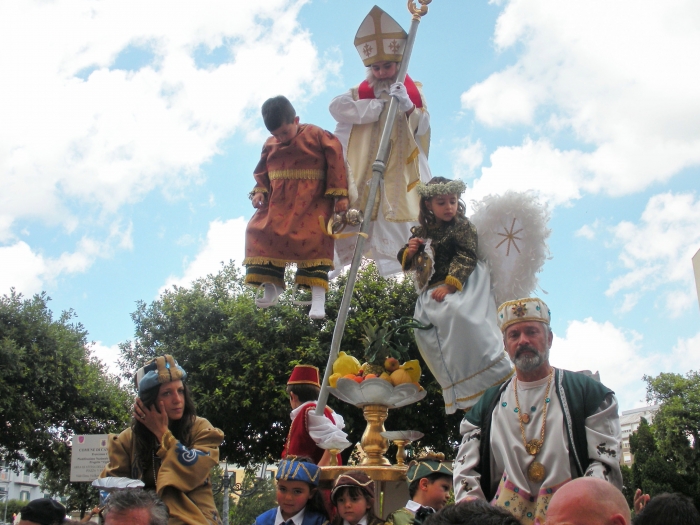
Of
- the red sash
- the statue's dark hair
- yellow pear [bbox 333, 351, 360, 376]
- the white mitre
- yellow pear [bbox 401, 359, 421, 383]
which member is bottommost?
yellow pear [bbox 401, 359, 421, 383]

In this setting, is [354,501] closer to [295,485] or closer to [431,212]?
[295,485]

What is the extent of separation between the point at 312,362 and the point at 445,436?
3.64m

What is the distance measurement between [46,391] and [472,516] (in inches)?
737

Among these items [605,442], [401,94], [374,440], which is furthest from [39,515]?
[401,94]

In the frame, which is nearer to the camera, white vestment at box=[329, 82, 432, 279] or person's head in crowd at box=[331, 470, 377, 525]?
person's head in crowd at box=[331, 470, 377, 525]

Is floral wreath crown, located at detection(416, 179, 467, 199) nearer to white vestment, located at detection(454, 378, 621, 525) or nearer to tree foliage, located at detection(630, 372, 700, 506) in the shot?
white vestment, located at detection(454, 378, 621, 525)

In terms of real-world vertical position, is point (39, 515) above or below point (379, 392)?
below

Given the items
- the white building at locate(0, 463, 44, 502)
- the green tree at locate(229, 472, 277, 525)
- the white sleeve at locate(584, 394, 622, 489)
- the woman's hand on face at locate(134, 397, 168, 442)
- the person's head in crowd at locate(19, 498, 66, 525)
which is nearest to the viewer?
the white sleeve at locate(584, 394, 622, 489)

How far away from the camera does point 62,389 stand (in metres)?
18.8

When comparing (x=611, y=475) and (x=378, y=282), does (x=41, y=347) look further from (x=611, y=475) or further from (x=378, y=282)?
(x=611, y=475)

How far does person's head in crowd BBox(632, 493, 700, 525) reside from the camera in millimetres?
3207

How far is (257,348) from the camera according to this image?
1727cm

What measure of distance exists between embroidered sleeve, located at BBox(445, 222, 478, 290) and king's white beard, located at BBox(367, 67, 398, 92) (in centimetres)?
187

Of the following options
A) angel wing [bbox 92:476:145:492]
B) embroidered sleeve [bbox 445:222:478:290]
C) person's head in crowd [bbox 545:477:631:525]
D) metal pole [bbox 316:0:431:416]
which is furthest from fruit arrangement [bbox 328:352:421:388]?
person's head in crowd [bbox 545:477:631:525]
